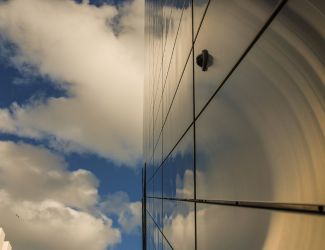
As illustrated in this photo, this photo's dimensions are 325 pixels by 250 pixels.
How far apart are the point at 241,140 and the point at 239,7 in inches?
64.2

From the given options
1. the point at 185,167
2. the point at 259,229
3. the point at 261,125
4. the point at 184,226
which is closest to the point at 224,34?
the point at 261,125

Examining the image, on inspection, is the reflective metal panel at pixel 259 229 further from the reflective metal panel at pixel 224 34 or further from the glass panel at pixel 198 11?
the glass panel at pixel 198 11

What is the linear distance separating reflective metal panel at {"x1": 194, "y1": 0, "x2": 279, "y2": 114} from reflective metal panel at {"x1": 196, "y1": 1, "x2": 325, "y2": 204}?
23cm

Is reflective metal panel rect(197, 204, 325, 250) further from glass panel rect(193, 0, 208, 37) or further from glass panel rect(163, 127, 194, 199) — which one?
glass panel rect(193, 0, 208, 37)

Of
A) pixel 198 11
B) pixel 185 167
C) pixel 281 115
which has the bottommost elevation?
pixel 281 115

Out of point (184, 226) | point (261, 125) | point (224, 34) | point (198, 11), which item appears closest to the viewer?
point (261, 125)

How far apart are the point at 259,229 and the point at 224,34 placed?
2857 mm

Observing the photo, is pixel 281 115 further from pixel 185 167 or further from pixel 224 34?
pixel 185 167

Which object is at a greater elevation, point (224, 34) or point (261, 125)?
point (224, 34)

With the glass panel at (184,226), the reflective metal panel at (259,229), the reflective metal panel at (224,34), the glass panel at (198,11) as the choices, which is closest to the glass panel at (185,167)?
the glass panel at (184,226)

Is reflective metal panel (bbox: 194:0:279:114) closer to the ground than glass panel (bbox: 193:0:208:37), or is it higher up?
closer to the ground

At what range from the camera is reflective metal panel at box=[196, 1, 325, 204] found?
3.41 meters

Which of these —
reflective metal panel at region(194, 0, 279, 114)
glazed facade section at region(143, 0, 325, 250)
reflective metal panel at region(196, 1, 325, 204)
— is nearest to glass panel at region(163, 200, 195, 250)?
glazed facade section at region(143, 0, 325, 250)

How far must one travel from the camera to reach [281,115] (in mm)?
4023
